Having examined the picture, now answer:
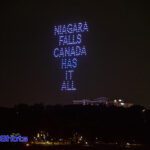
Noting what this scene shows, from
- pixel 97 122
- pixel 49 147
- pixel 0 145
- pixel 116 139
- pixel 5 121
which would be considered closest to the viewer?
pixel 49 147

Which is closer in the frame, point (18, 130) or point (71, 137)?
point (71, 137)

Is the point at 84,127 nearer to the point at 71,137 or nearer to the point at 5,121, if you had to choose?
the point at 71,137

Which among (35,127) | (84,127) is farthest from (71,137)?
(35,127)

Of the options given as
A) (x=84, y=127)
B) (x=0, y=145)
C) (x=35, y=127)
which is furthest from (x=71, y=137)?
(x=0, y=145)

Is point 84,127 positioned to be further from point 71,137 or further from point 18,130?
point 18,130

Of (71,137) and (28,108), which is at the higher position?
(28,108)

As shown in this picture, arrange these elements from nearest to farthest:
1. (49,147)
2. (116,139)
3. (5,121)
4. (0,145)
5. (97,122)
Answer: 1. (49,147)
2. (0,145)
3. (116,139)
4. (97,122)
5. (5,121)
